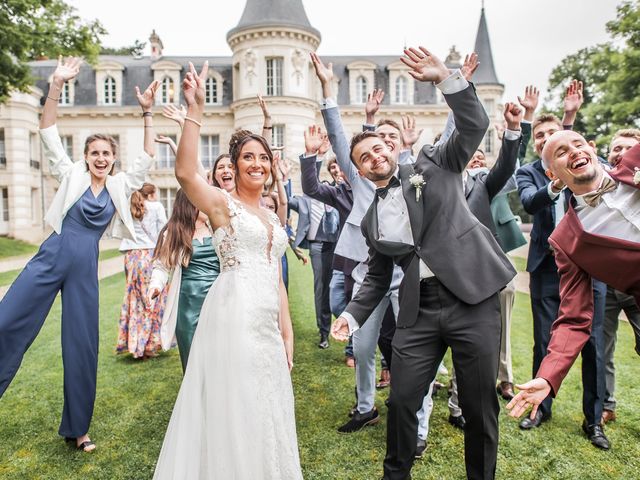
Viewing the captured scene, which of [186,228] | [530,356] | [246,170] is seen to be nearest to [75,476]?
[186,228]

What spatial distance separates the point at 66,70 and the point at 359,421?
4.00 m

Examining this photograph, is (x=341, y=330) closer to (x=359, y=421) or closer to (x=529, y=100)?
(x=359, y=421)

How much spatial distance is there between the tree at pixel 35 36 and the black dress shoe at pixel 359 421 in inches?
727

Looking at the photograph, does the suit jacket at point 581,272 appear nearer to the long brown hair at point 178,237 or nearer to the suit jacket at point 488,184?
the suit jacket at point 488,184

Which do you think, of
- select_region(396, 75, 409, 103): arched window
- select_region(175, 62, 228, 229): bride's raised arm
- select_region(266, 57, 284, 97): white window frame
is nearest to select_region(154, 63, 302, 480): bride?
select_region(175, 62, 228, 229): bride's raised arm

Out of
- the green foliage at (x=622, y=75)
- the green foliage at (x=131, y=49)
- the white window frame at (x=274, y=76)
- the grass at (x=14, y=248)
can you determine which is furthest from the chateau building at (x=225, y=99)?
the green foliage at (x=131, y=49)

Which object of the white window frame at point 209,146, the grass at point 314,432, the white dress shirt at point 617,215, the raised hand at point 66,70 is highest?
the white window frame at point 209,146

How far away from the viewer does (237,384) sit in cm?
303

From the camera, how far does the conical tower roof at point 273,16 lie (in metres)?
32.2

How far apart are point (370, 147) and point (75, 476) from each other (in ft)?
10.8

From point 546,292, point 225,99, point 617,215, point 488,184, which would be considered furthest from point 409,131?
point 225,99

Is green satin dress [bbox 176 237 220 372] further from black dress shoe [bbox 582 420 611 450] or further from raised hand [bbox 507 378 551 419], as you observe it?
black dress shoe [bbox 582 420 611 450]

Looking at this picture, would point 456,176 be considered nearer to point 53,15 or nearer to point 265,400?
point 265,400

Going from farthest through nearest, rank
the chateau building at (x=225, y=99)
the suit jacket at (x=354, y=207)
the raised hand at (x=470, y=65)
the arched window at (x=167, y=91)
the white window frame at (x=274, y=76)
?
the arched window at (x=167, y=91) < the white window frame at (x=274, y=76) < the chateau building at (x=225, y=99) < the suit jacket at (x=354, y=207) < the raised hand at (x=470, y=65)
